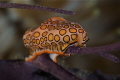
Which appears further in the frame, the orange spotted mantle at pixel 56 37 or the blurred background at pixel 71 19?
the blurred background at pixel 71 19

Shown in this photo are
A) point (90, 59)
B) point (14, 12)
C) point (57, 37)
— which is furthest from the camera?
point (90, 59)

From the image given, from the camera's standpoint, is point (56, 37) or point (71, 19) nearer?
point (56, 37)

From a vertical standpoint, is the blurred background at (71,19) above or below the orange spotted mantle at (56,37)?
above

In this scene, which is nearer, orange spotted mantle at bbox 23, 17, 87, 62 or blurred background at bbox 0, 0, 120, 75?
orange spotted mantle at bbox 23, 17, 87, 62

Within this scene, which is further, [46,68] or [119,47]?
[46,68]

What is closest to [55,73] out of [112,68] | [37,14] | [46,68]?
[46,68]

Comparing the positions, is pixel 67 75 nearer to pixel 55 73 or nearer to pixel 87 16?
pixel 55 73

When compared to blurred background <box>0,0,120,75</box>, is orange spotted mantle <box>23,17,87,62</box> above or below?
below

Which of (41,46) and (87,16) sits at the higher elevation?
(87,16)
